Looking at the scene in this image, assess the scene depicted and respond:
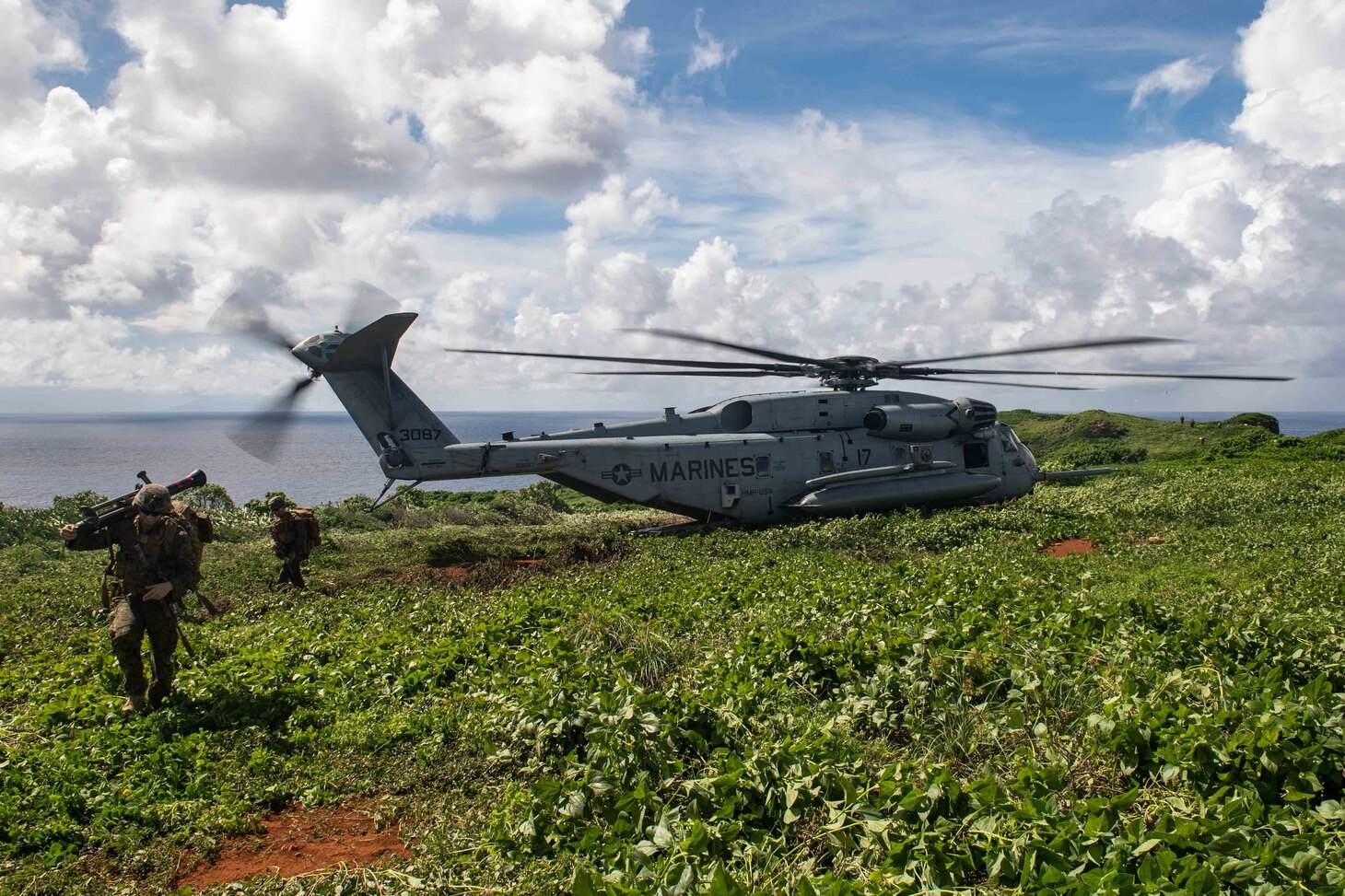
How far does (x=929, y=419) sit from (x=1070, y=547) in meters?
5.67

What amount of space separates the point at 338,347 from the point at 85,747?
9.41m

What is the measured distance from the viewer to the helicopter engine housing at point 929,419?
1858cm

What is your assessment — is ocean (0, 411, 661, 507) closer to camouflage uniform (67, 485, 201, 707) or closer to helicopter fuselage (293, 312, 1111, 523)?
helicopter fuselage (293, 312, 1111, 523)

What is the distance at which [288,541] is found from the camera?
1276 cm

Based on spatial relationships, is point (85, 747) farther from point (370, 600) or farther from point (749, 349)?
point (749, 349)

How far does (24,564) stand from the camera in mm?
14930

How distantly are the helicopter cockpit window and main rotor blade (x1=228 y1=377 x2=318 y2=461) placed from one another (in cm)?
1496

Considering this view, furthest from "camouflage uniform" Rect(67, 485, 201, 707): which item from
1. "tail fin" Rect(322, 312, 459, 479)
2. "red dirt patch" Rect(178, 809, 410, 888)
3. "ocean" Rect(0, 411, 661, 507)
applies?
"ocean" Rect(0, 411, 661, 507)

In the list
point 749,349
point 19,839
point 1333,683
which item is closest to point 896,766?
point 1333,683

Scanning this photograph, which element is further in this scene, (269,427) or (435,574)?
(269,427)

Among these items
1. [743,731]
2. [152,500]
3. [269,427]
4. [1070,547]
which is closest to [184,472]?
[269,427]

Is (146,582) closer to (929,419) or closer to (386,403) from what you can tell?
(386,403)

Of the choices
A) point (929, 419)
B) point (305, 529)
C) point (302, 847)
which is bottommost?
point (302, 847)

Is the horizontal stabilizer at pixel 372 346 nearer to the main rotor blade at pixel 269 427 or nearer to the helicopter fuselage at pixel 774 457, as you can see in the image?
the main rotor blade at pixel 269 427
